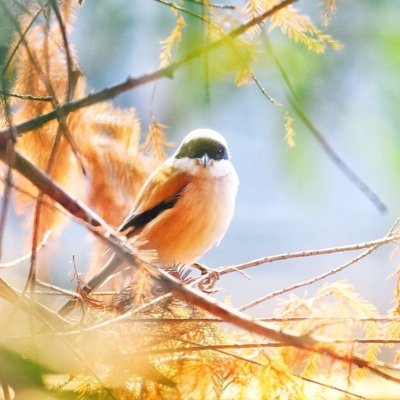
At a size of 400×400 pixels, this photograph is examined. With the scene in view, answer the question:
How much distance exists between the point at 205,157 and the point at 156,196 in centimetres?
12

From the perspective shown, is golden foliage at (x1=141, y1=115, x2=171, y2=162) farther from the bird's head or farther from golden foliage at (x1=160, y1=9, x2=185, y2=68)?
the bird's head

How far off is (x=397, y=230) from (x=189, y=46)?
29 cm

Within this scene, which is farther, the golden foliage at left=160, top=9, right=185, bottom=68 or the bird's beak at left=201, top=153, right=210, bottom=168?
the bird's beak at left=201, top=153, right=210, bottom=168

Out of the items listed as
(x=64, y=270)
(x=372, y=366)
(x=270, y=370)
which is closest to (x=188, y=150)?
(x=64, y=270)

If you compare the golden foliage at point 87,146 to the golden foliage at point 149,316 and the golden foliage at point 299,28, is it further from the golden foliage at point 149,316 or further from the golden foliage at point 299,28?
the golden foliage at point 299,28

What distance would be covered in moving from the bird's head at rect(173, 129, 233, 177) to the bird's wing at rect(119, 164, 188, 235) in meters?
0.03

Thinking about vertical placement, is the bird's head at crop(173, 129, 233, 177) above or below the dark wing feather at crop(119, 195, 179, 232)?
above

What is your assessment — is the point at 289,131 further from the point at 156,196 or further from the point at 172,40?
the point at 156,196

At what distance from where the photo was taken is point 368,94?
1.81 feet

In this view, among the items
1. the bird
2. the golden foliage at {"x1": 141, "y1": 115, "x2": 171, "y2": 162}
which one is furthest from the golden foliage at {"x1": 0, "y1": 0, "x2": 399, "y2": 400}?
the bird

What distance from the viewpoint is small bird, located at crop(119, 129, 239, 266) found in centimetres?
90

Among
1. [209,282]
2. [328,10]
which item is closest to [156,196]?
[209,282]

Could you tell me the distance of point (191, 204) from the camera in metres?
0.97

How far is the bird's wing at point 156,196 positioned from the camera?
75cm
